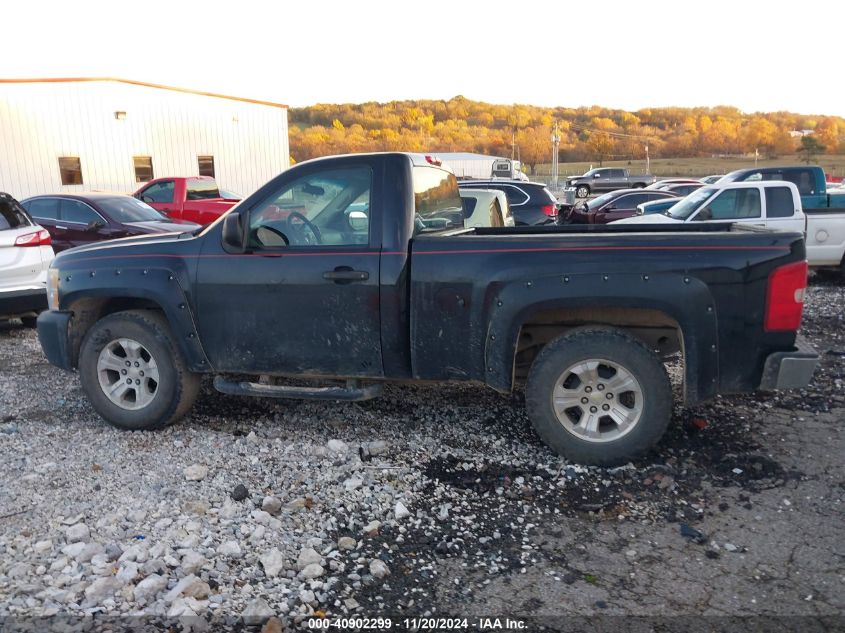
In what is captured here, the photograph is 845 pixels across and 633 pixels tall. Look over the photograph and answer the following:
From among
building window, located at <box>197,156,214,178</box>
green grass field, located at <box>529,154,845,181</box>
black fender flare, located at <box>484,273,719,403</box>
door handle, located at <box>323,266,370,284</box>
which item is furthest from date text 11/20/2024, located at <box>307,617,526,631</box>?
green grass field, located at <box>529,154,845,181</box>

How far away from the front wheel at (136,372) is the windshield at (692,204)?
923 centimetres

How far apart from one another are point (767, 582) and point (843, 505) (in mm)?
1042

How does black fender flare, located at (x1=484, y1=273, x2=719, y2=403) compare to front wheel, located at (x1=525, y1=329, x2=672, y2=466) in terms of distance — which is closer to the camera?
black fender flare, located at (x1=484, y1=273, x2=719, y2=403)

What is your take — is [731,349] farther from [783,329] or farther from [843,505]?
[843,505]

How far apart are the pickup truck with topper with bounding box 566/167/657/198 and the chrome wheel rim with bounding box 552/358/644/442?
1387 inches

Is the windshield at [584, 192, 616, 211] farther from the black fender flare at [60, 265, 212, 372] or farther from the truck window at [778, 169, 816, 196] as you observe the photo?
the black fender flare at [60, 265, 212, 372]

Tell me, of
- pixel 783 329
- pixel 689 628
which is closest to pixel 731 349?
pixel 783 329

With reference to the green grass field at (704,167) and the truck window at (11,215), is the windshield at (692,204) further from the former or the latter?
the green grass field at (704,167)

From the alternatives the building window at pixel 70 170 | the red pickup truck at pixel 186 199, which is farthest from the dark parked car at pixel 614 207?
the building window at pixel 70 170

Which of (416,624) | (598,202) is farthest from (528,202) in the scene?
(416,624)

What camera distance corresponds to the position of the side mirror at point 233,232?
465 centimetres

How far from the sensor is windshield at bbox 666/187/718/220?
11625mm

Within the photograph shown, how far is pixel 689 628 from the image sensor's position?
289 cm

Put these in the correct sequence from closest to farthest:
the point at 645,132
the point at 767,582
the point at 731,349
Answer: the point at 767,582, the point at 731,349, the point at 645,132
